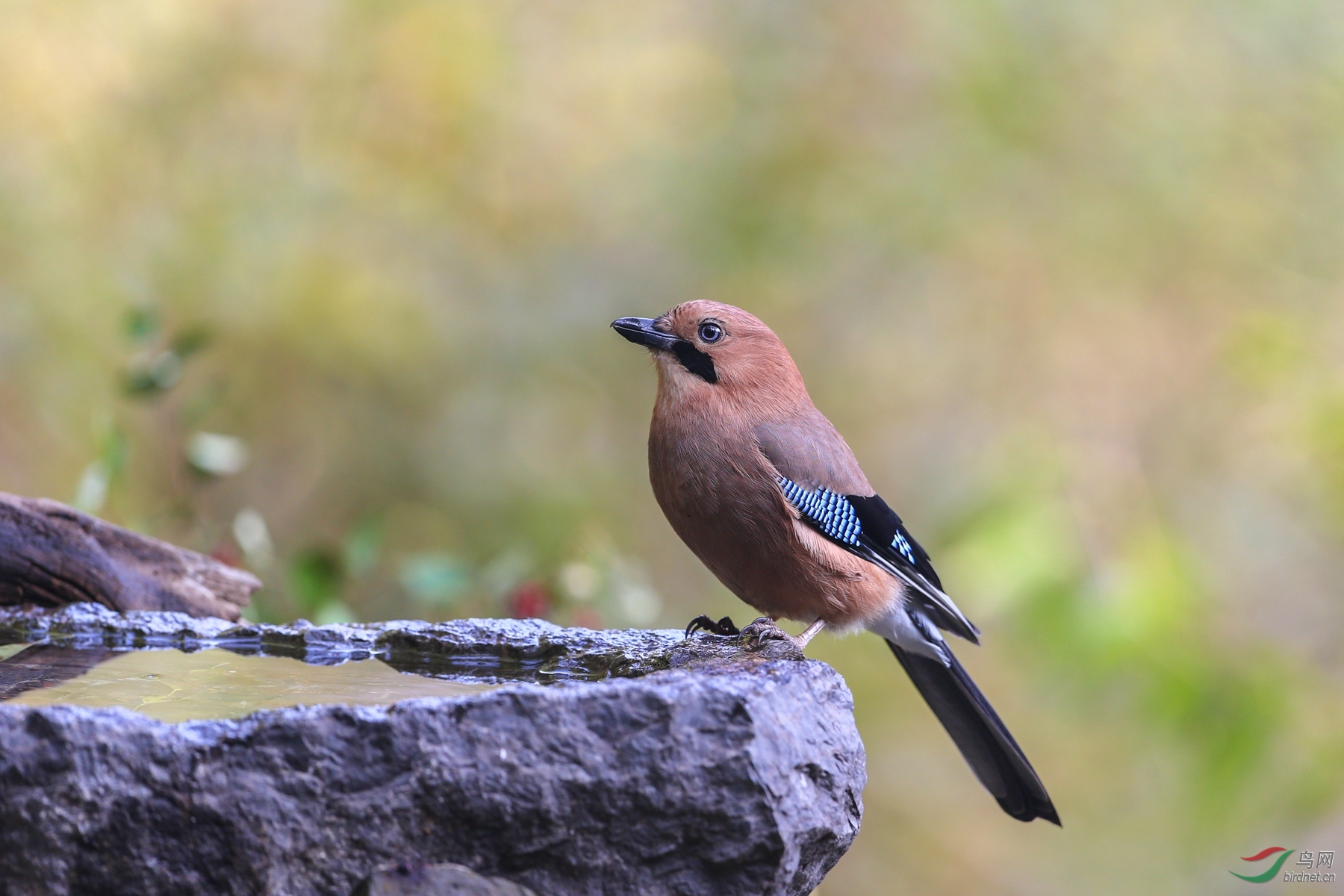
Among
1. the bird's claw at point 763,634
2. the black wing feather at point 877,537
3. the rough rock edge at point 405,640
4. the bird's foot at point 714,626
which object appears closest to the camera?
the bird's claw at point 763,634

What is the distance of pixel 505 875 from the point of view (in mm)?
2363

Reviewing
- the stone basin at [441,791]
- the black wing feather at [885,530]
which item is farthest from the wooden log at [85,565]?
the black wing feather at [885,530]

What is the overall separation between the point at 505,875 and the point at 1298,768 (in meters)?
4.57

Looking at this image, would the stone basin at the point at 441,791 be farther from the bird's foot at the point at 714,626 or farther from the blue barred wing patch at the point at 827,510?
the bird's foot at the point at 714,626

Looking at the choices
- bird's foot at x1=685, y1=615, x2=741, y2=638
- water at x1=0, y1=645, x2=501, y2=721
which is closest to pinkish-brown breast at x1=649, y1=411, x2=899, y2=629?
bird's foot at x1=685, y1=615, x2=741, y2=638

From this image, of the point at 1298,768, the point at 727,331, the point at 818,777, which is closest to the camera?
the point at 818,777

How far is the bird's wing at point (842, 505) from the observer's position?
11.9ft

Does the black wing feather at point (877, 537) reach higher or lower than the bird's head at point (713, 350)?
Result: lower

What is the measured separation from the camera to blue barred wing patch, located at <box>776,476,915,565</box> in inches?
141

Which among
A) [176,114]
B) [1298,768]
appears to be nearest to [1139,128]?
[1298,768]

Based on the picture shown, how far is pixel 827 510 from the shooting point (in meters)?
3.66

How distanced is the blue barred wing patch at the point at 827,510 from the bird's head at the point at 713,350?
365 mm

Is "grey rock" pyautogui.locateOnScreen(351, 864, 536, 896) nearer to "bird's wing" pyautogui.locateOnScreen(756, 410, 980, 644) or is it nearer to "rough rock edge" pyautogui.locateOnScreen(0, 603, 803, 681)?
"rough rock edge" pyautogui.locateOnScreen(0, 603, 803, 681)

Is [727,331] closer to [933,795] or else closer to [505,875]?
[505,875]
